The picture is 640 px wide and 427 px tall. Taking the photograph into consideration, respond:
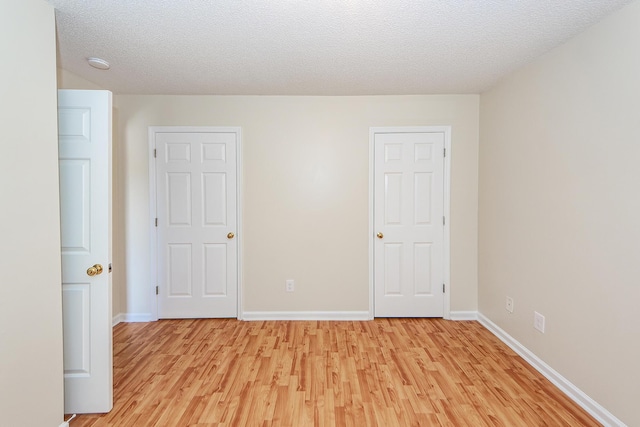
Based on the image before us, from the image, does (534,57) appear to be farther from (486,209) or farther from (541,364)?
(541,364)

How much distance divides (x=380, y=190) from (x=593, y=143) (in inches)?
74.1

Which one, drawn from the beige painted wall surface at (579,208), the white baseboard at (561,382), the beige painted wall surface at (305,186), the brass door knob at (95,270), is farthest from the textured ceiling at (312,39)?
the white baseboard at (561,382)

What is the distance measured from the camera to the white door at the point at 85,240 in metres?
1.99

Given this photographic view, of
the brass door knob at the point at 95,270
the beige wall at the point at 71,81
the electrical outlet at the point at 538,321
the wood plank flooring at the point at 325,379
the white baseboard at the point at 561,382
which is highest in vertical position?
the beige wall at the point at 71,81

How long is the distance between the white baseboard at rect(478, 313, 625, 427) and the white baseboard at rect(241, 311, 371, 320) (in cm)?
135

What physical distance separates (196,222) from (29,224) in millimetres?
1940

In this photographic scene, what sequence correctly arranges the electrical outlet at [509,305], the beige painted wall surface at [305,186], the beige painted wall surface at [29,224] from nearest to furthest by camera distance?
the beige painted wall surface at [29,224], the electrical outlet at [509,305], the beige painted wall surface at [305,186]

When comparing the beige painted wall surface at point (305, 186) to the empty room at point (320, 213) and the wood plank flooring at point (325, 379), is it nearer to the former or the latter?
the empty room at point (320, 213)

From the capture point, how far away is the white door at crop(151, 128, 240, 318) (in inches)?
140

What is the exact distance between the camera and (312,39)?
224 cm

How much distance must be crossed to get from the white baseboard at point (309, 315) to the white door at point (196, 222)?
26 centimetres

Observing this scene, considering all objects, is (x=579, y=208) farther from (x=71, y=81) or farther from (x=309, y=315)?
(x=71, y=81)

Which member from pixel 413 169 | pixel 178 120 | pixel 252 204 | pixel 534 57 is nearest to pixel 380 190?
pixel 413 169

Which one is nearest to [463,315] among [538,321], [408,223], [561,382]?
[538,321]
